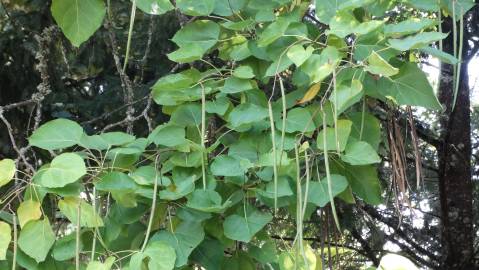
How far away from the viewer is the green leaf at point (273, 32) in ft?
3.11

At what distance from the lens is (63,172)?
0.92 meters

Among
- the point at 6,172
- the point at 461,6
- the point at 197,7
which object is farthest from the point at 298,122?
the point at 6,172

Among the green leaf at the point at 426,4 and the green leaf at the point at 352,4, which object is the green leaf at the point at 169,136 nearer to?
the green leaf at the point at 352,4

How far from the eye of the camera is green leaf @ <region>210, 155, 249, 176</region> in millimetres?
974

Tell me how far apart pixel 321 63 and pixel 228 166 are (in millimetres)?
237

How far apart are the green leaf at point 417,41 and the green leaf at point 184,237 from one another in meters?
0.42

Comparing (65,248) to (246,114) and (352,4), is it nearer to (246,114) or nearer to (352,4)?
(246,114)

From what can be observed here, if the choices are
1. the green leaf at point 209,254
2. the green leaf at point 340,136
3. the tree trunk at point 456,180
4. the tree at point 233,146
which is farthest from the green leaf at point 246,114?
the tree trunk at point 456,180

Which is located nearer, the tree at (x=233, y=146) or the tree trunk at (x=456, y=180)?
the tree at (x=233, y=146)

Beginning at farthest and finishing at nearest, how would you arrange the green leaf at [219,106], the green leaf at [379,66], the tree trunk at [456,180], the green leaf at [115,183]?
1. the tree trunk at [456,180]
2. the green leaf at [219,106]
3. the green leaf at [115,183]
4. the green leaf at [379,66]

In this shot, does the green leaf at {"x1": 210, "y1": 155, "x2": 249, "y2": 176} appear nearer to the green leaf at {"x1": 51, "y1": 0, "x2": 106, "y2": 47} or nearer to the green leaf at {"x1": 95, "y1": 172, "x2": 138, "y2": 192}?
the green leaf at {"x1": 95, "y1": 172, "x2": 138, "y2": 192}

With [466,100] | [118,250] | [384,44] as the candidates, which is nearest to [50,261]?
[118,250]

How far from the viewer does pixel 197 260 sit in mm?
1013

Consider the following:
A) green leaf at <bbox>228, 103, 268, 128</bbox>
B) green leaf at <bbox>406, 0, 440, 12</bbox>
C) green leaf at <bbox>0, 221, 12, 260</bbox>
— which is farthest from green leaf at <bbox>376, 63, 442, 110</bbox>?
green leaf at <bbox>0, 221, 12, 260</bbox>
